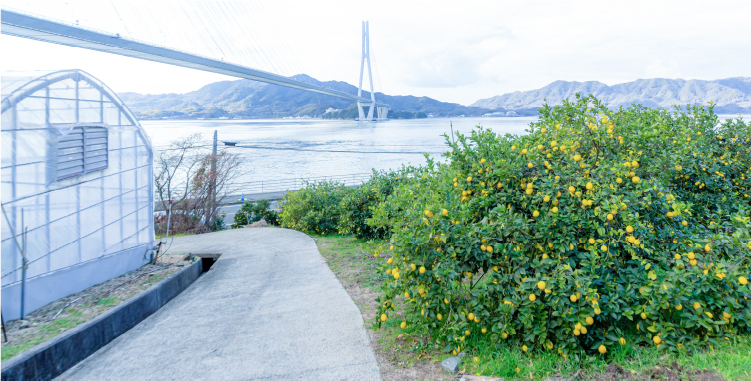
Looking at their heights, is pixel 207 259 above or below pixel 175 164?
below

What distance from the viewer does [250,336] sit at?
4027mm

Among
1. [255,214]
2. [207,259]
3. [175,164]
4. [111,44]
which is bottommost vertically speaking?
[255,214]

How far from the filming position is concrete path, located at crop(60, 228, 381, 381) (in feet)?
10.9

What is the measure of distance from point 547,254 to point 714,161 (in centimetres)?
343

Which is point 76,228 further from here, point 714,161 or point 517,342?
point 714,161

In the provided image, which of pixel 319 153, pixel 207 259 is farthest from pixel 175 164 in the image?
pixel 319 153

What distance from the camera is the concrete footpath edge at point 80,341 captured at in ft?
10.8

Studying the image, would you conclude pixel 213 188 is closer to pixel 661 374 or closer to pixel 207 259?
pixel 207 259

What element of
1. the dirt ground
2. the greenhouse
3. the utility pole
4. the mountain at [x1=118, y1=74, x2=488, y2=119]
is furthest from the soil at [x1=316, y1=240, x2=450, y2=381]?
the mountain at [x1=118, y1=74, x2=488, y2=119]

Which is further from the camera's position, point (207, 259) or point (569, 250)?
point (207, 259)

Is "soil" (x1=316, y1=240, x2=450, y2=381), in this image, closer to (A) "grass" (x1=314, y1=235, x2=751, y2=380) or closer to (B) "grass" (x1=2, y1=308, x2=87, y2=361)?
(A) "grass" (x1=314, y1=235, x2=751, y2=380)

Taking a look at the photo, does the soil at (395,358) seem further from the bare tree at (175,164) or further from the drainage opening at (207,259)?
the bare tree at (175,164)

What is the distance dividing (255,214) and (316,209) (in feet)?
18.4

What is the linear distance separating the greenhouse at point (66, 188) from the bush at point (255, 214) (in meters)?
8.88
